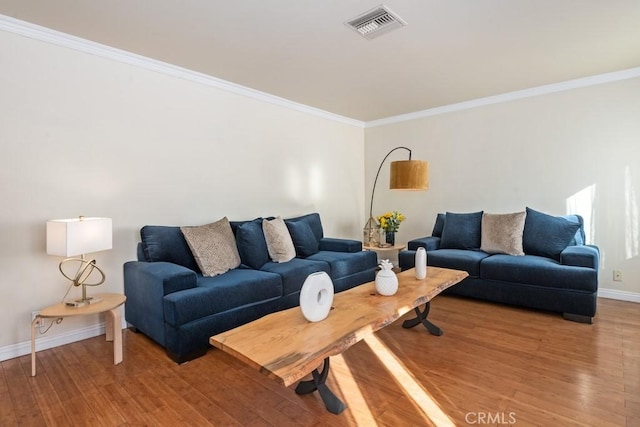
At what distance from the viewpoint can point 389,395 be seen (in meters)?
1.97

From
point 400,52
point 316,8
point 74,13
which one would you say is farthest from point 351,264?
point 74,13

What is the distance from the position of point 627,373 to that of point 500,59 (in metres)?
2.71

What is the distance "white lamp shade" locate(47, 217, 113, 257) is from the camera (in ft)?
7.39

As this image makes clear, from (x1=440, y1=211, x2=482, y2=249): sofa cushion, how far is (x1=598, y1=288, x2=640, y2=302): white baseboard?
4.44ft

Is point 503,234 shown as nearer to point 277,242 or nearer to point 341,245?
point 341,245

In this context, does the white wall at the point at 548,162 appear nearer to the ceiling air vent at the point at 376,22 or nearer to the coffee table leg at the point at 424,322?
the coffee table leg at the point at 424,322

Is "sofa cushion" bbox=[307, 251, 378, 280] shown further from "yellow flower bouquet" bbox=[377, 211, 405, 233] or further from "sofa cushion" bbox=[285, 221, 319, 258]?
"yellow flower bouquet" bbox=[377, 211, 405, 233]

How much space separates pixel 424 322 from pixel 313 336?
5.04 feet

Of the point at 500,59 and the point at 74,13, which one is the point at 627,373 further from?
the point at 74,13

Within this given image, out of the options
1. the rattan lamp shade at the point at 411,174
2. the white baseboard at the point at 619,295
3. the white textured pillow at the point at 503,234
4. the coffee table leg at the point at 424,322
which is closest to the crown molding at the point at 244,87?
the white textured pillow at the point at 503,234

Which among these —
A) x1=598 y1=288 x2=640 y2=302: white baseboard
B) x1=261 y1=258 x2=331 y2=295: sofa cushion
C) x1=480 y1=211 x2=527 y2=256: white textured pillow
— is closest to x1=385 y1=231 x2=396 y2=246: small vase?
x1=480 y1=211 x2=527 y2=256: white textured pillow

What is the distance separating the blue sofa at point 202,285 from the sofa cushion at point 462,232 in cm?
128

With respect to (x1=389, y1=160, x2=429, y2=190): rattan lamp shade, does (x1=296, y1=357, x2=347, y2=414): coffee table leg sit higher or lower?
lower

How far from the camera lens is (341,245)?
412 centimetres
